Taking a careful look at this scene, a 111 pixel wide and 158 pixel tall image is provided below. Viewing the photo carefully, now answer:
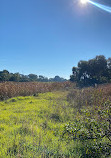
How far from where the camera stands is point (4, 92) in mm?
7066

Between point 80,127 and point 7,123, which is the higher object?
point 80,127

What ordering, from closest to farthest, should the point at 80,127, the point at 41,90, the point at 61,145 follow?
1. the point at 80,127
2. the point at 61,145
3. the point at 41,90

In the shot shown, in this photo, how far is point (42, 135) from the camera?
2.31m

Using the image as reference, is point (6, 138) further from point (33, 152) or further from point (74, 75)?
point (74, 75)

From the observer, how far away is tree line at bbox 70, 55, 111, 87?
47.2 ft

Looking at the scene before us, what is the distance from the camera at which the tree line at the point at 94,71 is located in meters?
14.4

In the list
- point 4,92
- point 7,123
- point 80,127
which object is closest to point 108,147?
point 80,127

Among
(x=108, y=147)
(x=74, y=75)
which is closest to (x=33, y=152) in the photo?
(x=108, y=147)

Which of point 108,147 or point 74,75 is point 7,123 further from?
point 74,75

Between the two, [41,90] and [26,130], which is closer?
[26,130]

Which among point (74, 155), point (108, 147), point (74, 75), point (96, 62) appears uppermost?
point (96, 62)

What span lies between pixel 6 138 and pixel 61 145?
1.17 meters

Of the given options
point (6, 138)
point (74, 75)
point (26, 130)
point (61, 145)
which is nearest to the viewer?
point (61, 145)

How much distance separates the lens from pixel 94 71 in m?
14.9
